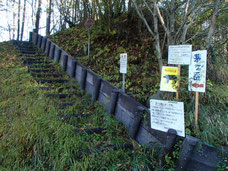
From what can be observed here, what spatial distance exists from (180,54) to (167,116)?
1.04 metres

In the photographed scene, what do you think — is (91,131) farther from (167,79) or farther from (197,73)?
(197,73)

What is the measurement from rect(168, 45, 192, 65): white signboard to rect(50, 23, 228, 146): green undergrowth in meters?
0.35

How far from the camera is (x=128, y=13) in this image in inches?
290

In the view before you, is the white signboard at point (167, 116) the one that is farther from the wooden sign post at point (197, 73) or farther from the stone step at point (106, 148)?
the stone step at point (106, 148)

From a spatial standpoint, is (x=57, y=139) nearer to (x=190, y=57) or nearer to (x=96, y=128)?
(x=96, y=128)

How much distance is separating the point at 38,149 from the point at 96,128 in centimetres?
112

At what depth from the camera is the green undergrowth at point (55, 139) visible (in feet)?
9.06

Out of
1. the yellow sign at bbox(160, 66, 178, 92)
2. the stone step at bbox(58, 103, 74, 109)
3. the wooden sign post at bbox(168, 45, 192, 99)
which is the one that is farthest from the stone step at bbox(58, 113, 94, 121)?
the wooden sign post at bbox(168, 45, 192, 99)

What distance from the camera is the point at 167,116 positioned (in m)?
2.86

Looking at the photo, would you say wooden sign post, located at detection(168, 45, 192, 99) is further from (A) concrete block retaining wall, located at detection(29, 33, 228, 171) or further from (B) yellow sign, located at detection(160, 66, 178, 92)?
(A) concrete block retaining wall, located at detection(29, 33, 228, 171)

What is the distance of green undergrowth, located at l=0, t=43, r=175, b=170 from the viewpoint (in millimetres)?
2762

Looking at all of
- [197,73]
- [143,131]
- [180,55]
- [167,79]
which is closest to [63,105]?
[143,131]

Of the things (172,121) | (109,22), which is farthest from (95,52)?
(172,121)

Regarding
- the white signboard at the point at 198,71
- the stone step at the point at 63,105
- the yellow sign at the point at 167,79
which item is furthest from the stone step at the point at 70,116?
the white signboard at the point at 198,71
